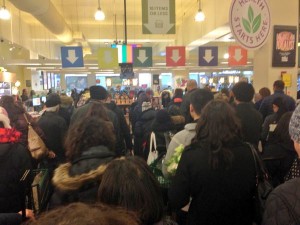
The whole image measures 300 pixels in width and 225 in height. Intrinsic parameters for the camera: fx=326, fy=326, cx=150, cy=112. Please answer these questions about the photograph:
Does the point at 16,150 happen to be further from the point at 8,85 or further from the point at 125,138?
the point at 8,85

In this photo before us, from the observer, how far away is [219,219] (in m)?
2.00

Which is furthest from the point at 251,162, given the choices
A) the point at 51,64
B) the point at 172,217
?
the point at 51,64

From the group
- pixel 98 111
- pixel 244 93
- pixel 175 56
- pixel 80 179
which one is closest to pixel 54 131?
pixel 98 111

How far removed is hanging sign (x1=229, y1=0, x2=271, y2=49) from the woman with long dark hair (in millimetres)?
1725

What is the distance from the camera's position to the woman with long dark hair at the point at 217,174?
6.27 ft

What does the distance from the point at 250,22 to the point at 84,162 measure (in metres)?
2.52

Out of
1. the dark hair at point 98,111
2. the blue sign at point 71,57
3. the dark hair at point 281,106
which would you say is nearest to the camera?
the dark hair at point 98,111


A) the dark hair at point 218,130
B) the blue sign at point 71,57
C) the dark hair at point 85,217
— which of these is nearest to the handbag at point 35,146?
the dark hair at point 218,130

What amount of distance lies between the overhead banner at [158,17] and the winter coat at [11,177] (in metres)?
4.52

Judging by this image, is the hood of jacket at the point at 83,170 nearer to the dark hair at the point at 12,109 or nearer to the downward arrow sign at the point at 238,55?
the dark hair at the point at 12,109

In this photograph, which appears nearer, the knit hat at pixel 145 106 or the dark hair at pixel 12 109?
the dark hair at pixel 12 109

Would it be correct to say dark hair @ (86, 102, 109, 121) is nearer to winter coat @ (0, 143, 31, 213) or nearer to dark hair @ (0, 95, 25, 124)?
winter coat @ (0, 143, 31, 213)

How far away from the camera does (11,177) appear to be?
7.32ft

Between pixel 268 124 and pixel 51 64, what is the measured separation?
12884mm
